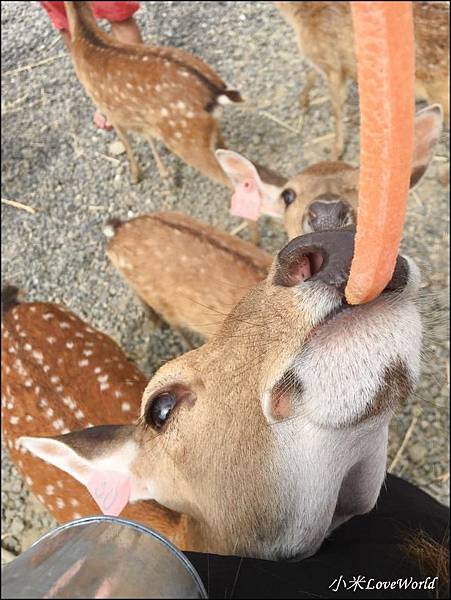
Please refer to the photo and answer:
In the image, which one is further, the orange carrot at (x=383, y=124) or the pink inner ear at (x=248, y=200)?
the pink inner ear at (x=248, y=200)

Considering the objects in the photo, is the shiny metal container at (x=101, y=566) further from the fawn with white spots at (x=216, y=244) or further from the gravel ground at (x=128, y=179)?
the gravel ground at (x=128, y=179)

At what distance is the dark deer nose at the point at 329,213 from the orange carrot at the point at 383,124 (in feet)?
4.99

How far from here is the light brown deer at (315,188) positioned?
7.59ft

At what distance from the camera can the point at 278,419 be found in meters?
1.06

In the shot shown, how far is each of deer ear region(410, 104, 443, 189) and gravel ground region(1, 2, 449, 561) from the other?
810mm

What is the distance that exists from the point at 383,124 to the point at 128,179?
136 inches

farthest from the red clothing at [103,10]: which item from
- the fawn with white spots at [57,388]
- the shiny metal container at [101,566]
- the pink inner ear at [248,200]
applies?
the shiny metal container at [101,566]

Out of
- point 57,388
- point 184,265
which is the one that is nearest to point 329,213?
point 184,265

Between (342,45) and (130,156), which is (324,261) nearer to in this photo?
(342,45)

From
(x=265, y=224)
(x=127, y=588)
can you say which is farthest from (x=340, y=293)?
(x=265, y=224)

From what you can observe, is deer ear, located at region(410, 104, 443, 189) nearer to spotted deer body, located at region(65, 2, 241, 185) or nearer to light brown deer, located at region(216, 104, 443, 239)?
light brown deer, located at region(216, 104, 443, 239)

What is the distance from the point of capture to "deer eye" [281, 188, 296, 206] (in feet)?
8.76

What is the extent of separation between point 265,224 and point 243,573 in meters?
2.74

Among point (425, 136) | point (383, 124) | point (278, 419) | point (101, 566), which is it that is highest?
point (383, 124)
